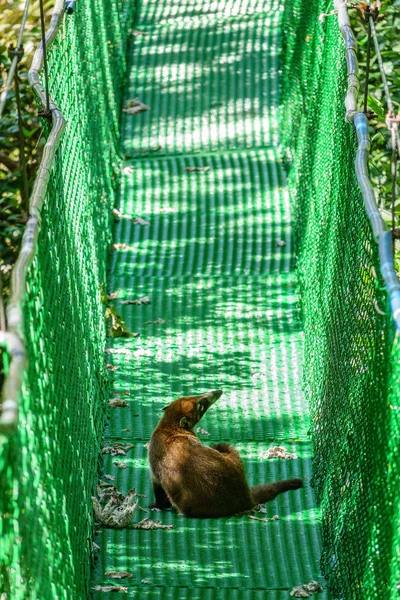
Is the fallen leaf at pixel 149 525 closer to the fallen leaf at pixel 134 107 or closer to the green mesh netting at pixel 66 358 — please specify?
the green mesh netting at pixel 66 358

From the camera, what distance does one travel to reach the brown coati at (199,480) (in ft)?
17.5

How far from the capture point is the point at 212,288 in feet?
25.3

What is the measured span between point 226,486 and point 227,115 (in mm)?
4884

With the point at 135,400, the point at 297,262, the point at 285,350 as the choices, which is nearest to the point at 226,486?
the point at 135,400

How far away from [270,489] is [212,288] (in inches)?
93.6

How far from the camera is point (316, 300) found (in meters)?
6.39

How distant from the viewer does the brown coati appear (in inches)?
210

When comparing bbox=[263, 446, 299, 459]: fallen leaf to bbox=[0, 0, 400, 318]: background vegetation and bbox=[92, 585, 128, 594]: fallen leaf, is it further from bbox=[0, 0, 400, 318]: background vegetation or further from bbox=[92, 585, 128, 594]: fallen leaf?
bbox=[0, 0, 400, 318]: background vegetation

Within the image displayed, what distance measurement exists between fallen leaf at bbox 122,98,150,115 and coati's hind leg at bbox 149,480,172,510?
4.82 m

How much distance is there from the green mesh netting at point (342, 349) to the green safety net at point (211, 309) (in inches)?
0.8

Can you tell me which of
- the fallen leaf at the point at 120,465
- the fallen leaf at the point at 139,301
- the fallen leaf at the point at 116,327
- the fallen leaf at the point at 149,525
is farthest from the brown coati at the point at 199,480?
the fallen leaf at the point at 139,301

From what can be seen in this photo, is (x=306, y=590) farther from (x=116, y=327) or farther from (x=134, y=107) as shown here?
(x=134, y=107)

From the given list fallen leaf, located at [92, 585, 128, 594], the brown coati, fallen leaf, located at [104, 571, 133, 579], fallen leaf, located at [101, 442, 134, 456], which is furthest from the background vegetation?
fallen leaf, located at [92, 585, 128, 594]

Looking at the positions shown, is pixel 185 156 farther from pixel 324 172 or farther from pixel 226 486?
pixel 226 486
